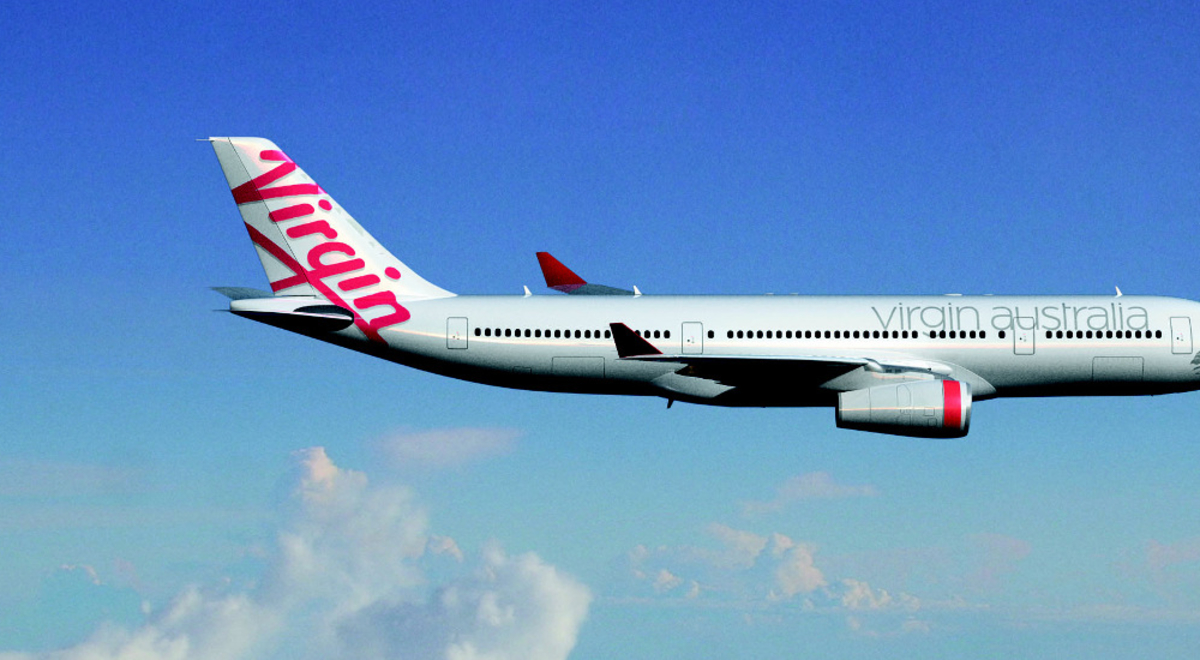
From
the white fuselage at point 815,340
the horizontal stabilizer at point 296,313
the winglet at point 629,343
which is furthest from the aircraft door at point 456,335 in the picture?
the winglet at point 629,343

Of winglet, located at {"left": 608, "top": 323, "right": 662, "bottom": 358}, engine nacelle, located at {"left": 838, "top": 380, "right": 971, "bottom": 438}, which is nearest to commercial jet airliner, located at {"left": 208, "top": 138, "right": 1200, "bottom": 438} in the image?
winglet, located at {"left": 608, "top": 323, "right": 662, "bottom": 358}

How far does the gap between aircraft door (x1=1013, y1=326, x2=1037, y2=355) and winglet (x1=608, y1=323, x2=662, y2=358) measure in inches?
382

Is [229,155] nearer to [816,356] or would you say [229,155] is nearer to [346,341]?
[346,341]

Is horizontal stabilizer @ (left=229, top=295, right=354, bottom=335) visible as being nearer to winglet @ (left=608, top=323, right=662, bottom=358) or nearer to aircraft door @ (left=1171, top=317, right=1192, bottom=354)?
winglet @ (left=608, top=323, right=662, bottom=358)

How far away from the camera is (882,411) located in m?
29.2

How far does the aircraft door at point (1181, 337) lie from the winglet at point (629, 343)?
46.4ft

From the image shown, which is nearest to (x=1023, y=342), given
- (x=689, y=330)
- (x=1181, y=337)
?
(x=1181, y=337)

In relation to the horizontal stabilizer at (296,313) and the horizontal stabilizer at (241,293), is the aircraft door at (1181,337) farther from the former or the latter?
the horizontal stabilizer at (241,293)

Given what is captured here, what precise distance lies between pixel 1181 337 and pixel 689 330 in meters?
13.4

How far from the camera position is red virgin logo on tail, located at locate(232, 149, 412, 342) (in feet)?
107

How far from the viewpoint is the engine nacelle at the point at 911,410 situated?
1145 inches

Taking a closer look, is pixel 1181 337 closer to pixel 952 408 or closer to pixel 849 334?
pixel 952 408

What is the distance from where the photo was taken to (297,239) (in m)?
32.8

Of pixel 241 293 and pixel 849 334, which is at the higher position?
pixel 241 293
